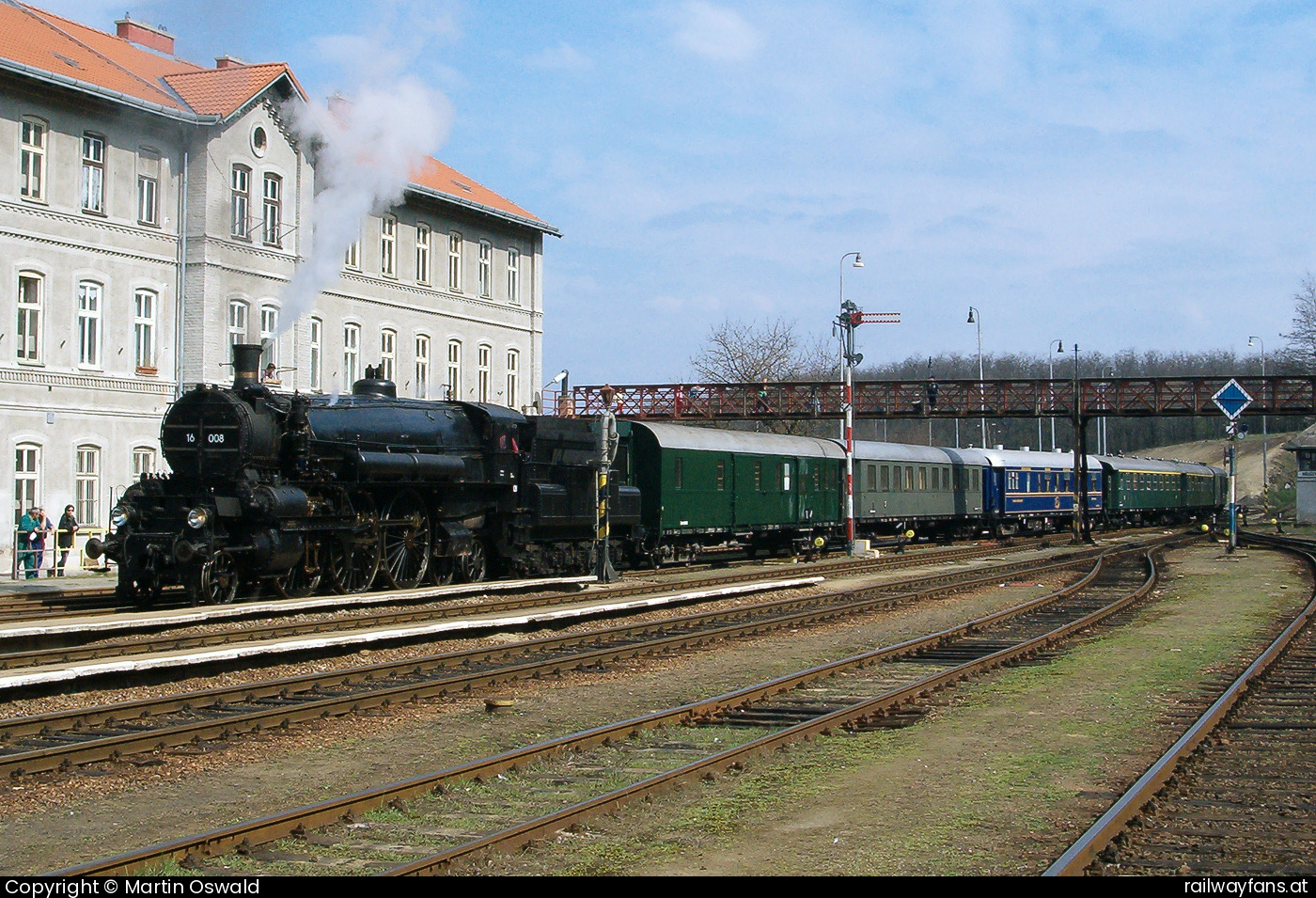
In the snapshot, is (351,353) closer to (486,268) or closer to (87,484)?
(486,268)

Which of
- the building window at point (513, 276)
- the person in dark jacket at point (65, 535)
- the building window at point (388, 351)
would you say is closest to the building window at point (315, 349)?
the building window at point (388, 351)

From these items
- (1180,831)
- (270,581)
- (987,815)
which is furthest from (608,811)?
(270,581)

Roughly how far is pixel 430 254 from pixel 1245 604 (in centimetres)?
2636

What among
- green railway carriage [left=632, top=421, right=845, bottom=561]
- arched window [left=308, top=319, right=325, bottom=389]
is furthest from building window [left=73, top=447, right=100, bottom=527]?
green railway carriage [left=632, top=421, right=845, bottom=561]

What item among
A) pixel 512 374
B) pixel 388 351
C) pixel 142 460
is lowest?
pixel 142 460

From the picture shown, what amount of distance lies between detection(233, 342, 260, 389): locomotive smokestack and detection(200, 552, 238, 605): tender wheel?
2.63m

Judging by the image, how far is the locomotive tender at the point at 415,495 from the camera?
1844 cm

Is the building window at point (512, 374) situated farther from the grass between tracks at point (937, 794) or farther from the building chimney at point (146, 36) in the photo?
the grass between tracks at point (937, 794)

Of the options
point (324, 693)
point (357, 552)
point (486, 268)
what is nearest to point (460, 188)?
point (486, 268)

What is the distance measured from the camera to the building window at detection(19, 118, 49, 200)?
27766mm

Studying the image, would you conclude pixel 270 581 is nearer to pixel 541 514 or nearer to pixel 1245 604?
pixel 541 514

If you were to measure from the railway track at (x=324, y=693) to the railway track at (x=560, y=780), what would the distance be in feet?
8.39

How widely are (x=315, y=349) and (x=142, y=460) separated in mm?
6506

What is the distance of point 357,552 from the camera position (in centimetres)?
2092
